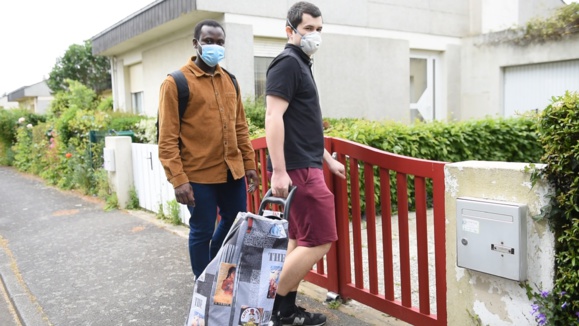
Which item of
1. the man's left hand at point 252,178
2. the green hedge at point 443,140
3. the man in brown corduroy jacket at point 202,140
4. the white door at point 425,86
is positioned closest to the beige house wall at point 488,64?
the white door at point 425,86

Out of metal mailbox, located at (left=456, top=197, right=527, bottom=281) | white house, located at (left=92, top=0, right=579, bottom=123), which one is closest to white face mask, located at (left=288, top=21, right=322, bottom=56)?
metal mailbox, located at (left=456, top=197, right=527, bottom=281)

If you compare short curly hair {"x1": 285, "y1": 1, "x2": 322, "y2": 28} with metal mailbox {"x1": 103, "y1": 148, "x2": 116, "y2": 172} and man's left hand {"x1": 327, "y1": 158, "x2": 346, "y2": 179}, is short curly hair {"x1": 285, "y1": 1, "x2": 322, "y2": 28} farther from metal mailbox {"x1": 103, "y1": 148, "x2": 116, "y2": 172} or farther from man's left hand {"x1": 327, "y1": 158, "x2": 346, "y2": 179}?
metal mailbox {"x1": 103, "y1": 148, "x2": 116, "y2": 172}

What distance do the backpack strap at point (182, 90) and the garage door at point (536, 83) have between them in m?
9.93

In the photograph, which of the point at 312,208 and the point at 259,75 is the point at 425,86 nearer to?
the point at 259,75

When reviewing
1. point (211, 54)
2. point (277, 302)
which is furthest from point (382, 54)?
point (277, 302)

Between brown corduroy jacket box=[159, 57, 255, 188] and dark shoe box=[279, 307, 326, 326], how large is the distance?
3.28 ft

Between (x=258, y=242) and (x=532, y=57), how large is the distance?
1132cm

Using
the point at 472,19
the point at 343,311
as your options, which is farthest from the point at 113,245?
the point at 472,19

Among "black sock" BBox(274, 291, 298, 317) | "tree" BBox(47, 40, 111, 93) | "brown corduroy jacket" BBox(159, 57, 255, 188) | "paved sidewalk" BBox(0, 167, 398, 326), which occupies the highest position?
"tree" BBox(47, 40, 111, 93)

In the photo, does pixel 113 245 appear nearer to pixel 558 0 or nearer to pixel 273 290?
pixel 273 290

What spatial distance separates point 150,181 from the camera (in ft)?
24.3

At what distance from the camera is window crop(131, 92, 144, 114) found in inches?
565

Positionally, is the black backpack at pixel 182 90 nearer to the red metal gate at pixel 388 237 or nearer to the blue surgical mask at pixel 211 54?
the blue surgical mask at pixel 211 54

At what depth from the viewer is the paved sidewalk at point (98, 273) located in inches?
151
